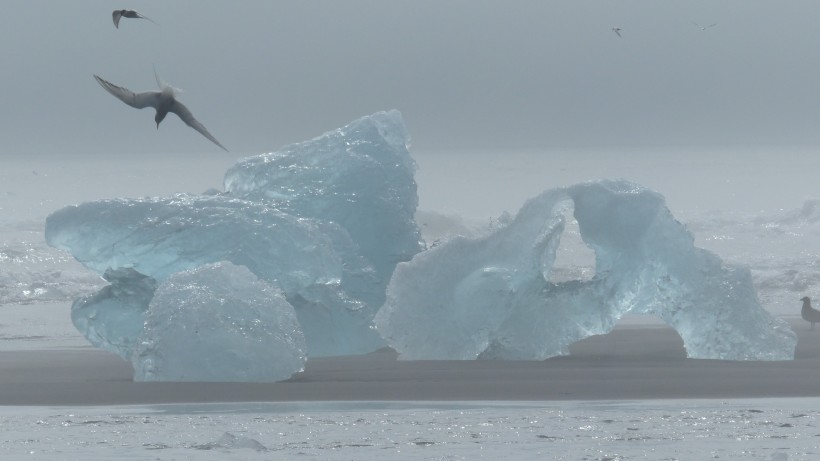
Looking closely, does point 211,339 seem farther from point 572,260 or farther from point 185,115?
point 572,260

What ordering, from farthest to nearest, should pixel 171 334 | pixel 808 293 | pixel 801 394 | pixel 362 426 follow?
pixel 808 293
pixel 171 334
pixel 801 394
pixel 362 426

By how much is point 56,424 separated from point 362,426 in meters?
1.65

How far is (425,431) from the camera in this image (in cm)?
773

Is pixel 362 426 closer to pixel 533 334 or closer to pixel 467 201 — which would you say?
pixel 533 334

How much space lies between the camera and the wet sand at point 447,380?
360 inches

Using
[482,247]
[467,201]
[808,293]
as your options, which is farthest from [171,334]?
[467,201]

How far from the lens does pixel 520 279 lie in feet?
36.9

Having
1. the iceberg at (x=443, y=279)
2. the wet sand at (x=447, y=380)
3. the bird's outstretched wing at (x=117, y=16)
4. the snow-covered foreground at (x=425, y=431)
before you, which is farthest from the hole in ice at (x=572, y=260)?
the bird's outstretched wing at (x=117, y=16)

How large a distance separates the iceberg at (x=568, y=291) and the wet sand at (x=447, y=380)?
238 mm

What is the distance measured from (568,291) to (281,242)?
7.40ft

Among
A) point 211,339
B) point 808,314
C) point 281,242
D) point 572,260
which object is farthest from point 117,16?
point 572,260

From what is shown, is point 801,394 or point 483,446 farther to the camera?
point 801,394

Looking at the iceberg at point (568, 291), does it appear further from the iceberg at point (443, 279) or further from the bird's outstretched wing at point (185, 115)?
the bird's outstretched wing at point (185, 115)

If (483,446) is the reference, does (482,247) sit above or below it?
above
